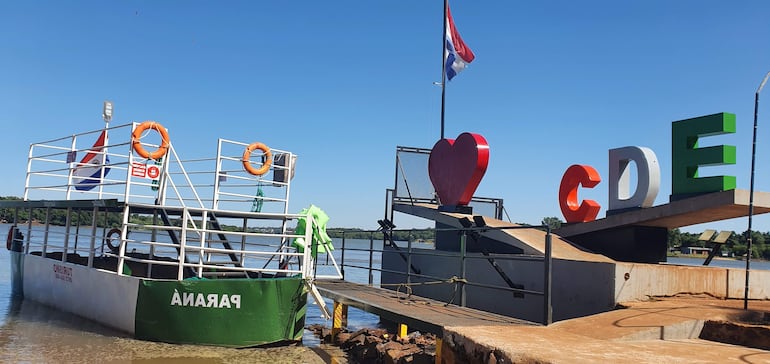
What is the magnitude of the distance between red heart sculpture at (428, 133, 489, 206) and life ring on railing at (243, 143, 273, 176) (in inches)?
183

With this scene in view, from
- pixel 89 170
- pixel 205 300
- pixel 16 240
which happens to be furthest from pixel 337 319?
pixel 16 240

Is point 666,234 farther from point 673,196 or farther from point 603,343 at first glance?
point 603,343

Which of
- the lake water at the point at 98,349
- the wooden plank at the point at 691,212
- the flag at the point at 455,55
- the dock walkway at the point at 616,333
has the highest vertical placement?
the flag at the point at 455,55

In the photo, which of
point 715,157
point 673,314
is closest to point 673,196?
point 715,157

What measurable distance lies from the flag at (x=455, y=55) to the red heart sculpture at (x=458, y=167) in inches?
178

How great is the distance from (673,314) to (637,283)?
1.37m

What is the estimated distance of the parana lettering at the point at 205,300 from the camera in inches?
382

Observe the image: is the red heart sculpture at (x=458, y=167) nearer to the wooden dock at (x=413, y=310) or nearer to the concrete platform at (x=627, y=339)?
the wooden dock at (x=413, y=310)

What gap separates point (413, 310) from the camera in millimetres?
9664

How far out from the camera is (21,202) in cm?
1483

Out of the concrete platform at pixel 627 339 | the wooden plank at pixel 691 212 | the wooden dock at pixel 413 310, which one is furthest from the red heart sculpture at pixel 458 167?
the concrete platform at pixel 627 339

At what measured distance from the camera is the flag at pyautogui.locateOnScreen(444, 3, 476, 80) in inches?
774

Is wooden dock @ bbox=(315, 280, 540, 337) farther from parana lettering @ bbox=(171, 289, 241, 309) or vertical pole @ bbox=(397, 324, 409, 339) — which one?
parana lettering @ bbox=(171, 289, 241, 309)

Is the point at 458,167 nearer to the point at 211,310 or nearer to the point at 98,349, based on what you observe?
the point at 211,310
